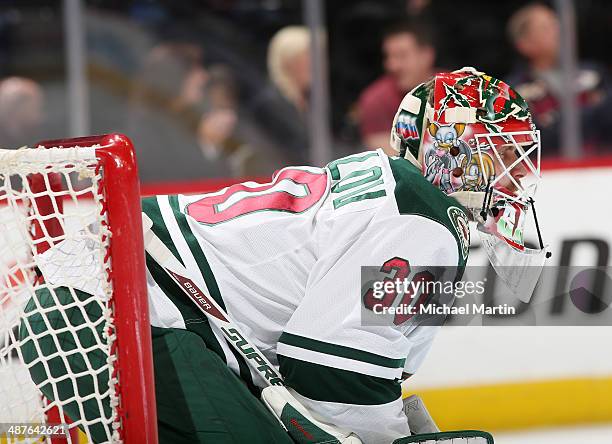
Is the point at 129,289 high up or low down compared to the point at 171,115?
down

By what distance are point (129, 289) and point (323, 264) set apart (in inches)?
12.9

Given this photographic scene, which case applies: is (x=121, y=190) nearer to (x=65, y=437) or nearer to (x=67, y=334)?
(x=67, y=334)

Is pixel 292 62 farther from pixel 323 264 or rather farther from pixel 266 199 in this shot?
pixel 323 264

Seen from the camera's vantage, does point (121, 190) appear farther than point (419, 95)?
No

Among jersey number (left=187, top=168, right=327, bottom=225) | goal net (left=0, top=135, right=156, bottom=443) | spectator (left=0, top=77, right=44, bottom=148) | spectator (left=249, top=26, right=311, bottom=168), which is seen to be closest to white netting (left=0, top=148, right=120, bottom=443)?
goal net (left=0, top=135, right=156, bottom=443)

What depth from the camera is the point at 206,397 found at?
1613mm

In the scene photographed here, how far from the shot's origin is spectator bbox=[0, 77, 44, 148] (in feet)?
10.9

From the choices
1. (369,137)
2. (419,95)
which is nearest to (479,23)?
(369,137)

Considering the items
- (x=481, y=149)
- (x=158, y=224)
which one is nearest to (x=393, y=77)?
(x=481, y=149)

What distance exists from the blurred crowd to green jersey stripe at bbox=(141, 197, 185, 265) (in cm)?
166

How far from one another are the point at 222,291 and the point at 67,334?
260mm

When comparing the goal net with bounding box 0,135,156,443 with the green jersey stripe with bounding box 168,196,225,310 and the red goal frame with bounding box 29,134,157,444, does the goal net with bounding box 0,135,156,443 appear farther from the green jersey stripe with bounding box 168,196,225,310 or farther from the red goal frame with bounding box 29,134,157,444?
the green jersey stripe with bounding box 168,196,225,310

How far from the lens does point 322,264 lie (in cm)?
161

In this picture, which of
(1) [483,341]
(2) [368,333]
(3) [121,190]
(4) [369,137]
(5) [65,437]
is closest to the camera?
(3) [121,190]
